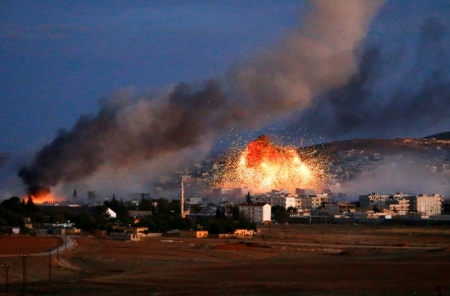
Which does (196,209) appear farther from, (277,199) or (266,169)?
(277,199)

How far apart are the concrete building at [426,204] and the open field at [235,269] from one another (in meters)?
62.4

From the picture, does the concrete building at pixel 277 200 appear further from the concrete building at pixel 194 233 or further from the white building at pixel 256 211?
the concrete building at pixel 194 233

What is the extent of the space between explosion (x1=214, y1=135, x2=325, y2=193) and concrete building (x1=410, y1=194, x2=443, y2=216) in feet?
50.2

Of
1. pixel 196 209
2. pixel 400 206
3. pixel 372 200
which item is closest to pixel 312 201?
pixel 372 200

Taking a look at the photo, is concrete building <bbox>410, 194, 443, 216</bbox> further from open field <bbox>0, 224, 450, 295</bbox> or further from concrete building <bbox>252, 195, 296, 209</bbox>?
open field <bbox>0, 224, 450, 295</bbox>

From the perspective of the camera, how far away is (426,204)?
123 m

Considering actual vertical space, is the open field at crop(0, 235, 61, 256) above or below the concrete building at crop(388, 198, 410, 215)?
below

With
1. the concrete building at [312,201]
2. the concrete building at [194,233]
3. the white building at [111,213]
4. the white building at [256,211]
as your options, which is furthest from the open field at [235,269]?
the concrete building at [312,201]

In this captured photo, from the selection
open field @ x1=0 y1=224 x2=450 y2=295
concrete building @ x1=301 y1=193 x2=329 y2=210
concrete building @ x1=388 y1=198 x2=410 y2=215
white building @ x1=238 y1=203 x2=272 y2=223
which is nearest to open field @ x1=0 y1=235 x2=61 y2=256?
open field @ x1=0 y1=224 x2=450 y2=295

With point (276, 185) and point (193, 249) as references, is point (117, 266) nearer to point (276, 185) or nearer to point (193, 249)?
point (193, 249)

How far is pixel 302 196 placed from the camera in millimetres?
126688

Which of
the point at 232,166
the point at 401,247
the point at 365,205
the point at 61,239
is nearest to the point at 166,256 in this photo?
the point at 61,239

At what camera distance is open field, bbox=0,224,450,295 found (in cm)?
3331

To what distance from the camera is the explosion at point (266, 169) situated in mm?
103312
